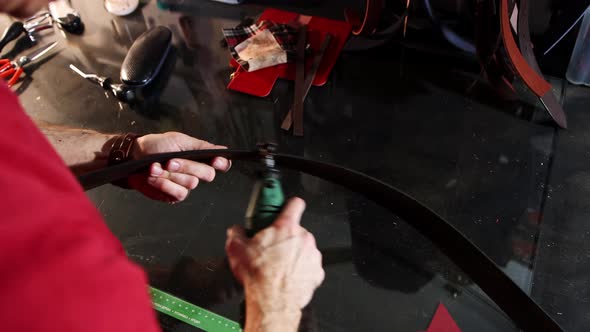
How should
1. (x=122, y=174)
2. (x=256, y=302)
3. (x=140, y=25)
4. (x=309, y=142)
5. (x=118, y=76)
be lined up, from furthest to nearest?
(x=140, y=25), (x=118, y=76), (x=309, y=142), (x=122, y=174), (x=256, y=302)

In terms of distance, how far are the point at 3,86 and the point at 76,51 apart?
33.6 inches

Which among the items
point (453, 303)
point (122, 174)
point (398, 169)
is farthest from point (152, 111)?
point (453, 303)

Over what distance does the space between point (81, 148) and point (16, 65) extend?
43 centimetres

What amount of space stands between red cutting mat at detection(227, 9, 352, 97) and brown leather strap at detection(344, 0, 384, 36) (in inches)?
0.8

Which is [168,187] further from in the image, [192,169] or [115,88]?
[115,88]

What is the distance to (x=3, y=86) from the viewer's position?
0.35 m

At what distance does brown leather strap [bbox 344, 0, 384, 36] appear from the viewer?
0.96 meters

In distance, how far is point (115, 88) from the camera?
967 millimetres

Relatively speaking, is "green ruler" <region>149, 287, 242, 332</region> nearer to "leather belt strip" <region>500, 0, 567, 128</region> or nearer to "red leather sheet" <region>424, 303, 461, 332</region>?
"red leather sheet" <region>424, 303, 461, 332</region>

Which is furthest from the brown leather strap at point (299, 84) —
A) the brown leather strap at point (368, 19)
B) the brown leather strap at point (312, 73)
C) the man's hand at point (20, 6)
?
the man's hand at point (20, 6)

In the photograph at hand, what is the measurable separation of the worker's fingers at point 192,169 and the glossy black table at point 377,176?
0.04 meters

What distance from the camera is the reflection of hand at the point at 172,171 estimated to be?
2.51 ft

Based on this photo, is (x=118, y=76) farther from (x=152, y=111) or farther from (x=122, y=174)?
(x=122, y=174)

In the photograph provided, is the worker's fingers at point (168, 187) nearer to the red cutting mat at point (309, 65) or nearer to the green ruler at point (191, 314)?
the green ruler at point (191, 314)
